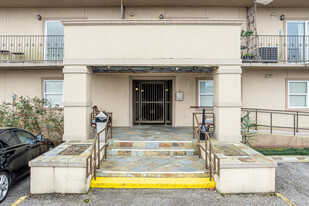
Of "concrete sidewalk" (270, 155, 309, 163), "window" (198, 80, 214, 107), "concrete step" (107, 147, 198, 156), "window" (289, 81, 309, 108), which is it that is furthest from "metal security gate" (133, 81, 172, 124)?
"window" (289, 81, 309, 108)

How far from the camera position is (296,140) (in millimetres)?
8156

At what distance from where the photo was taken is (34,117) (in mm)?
8633

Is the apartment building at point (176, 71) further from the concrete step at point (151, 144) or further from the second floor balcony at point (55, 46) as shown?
the concrete step at point (151, 144)

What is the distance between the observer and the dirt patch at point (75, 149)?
17.4 feet

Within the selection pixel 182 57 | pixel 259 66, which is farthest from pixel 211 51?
pixel 259 66

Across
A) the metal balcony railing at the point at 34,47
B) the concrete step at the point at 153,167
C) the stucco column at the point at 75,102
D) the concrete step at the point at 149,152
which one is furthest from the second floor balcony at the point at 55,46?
the concrete step at the point at 153,167

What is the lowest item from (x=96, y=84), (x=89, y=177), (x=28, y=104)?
(x=89, y=177)

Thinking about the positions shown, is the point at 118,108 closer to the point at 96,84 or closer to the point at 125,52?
the point at 96,84

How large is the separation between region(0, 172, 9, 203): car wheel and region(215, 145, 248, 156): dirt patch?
16.9 ft

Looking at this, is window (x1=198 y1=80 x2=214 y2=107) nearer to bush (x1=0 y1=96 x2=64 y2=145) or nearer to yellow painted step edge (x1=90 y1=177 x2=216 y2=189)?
yellow painted step edge (x1=90 y1=177 x2=216 y2=189)

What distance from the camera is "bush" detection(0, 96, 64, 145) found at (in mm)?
8375

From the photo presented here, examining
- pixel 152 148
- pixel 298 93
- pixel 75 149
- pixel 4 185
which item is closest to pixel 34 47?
pixel 75 149

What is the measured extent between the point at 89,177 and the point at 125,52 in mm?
3985

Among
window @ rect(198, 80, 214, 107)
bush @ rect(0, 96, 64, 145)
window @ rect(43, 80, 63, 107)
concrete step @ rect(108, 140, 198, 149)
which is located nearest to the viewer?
concrete step @ rect(108, 140, 198, 149)
